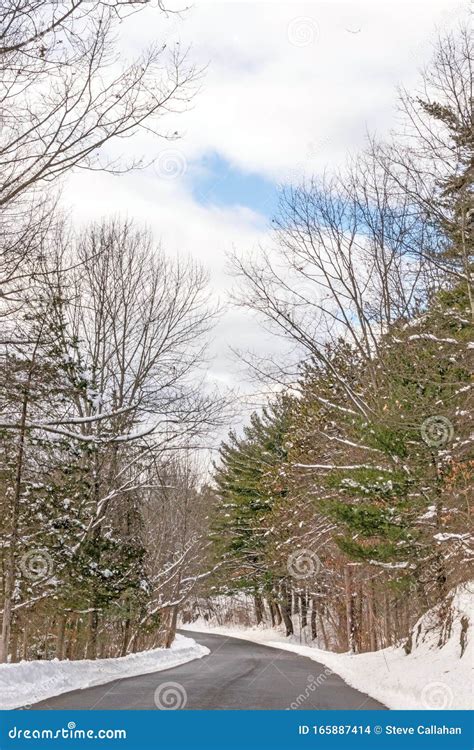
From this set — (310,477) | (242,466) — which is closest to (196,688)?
(310,477)

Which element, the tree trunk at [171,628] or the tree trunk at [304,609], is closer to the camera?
the tree trunk at [171,628]

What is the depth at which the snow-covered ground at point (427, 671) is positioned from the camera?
33.6ft

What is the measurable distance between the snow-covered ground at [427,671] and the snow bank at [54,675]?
511 centimetres

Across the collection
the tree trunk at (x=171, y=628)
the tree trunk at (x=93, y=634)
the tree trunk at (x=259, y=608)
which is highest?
the tree trunk at (x=93, y=634)

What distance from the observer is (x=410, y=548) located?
15.2m

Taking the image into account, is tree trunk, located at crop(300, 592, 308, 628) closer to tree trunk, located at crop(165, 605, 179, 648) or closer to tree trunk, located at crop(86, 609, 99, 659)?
tree trunk, located at crop(165, 605, 179, 648)

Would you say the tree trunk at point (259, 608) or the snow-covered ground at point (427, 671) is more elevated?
the snow-covered ground at point (427, 671)

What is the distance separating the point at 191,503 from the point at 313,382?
1607 cm

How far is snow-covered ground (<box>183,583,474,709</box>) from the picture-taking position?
10.2 metres

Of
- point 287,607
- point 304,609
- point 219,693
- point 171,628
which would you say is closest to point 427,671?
point 219,693

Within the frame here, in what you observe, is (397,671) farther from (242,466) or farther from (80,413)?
(242,466)

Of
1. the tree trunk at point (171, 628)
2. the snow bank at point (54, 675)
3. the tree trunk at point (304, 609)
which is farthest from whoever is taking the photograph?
the tree trunk at point (304, 609)

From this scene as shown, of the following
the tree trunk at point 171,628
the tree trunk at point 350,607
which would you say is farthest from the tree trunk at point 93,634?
the tree trunk at point 171,628

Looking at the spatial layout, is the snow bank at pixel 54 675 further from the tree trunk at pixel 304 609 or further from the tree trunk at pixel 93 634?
the tree trunk at pixel 304 609
